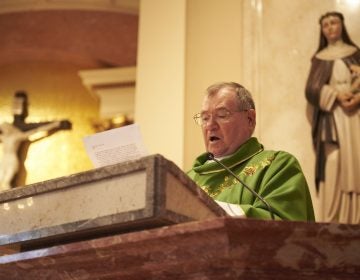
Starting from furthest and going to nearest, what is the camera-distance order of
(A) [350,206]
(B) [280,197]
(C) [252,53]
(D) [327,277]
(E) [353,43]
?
(C) [252,53] < (E) [353,43] < (A) [350,206] < (B) [280,197] < (D) [327,277]

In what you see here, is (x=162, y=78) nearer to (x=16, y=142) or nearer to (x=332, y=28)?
(x=332, y=28)

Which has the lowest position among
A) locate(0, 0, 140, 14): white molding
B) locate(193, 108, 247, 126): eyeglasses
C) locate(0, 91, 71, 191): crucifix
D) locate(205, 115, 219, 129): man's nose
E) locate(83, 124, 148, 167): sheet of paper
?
→ locate(0, 91, 71, 191): crucifix

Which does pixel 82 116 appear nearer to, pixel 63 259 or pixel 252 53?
pixel 252 53

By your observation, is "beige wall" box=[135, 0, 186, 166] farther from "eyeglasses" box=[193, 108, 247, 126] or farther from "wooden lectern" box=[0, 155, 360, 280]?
"wooden lectern" box=[0, 155, 360, 280]

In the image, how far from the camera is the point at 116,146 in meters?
1.78

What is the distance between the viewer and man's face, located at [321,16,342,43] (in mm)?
4922

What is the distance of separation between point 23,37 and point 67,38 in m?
0.60

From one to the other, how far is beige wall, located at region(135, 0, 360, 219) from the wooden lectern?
10.7ft

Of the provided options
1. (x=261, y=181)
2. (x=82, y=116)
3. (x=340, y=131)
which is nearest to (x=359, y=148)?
(x=340, y=131)

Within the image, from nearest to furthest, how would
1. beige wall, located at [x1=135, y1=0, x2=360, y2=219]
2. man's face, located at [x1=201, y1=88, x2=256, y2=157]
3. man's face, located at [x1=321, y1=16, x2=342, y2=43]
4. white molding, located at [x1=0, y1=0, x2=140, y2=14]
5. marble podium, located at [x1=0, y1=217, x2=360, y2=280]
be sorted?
marble podium, located at [x1=0, y1=217, x2=360, y2=280] → man's face, located at [x1=201, y1=88, x2=256, y2=157] → man's face, located at [x1=321, y1=16, x2=342, y2=43] → beige wall, located at [x1=135, y1=0, x2=360, y2=219] → white molding, located at [x1=0, y1=0, x2=140, y2=14]

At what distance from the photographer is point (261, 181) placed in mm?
2727

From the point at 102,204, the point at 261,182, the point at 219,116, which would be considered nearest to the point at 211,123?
the point at 219,116

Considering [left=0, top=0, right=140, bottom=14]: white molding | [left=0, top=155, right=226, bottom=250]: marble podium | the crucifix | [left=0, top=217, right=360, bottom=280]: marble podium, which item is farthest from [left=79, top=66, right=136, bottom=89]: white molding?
[left=0, top=217, right=360, bottom=280]: marble podium

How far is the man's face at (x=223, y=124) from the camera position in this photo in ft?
10.1
